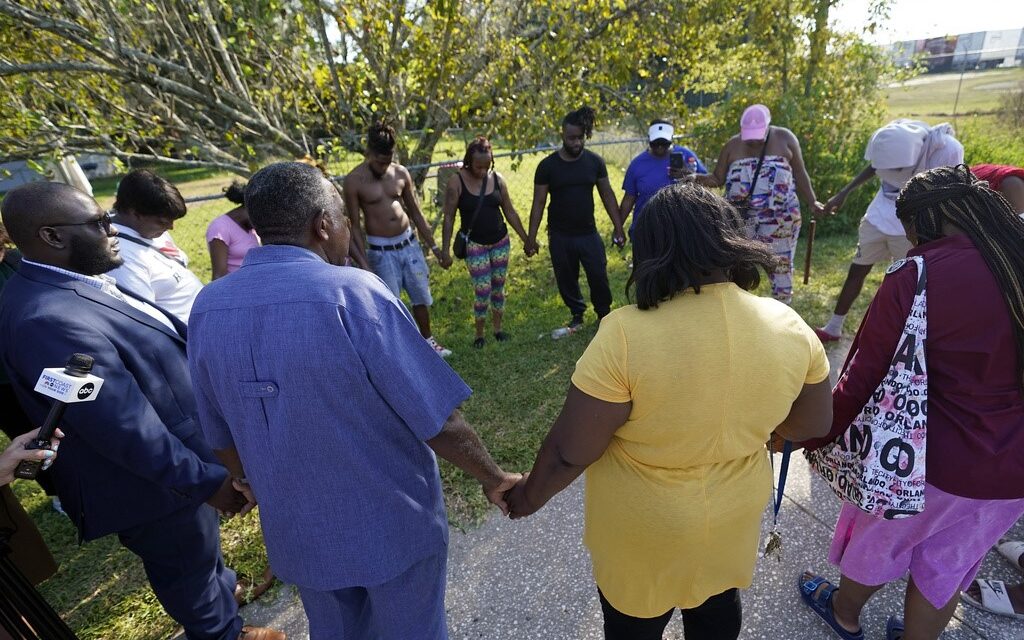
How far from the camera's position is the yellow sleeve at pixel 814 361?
136 centimetres

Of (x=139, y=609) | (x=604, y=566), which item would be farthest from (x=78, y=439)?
(x=604, y=566)

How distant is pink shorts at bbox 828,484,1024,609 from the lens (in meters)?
1.81

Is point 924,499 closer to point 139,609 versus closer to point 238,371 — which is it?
point 238,371

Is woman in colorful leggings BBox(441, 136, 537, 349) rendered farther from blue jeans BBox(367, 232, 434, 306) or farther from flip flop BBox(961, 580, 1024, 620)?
flip flop BBox(961, 580, 1024, 620)

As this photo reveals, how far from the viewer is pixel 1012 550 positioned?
245 centimetres

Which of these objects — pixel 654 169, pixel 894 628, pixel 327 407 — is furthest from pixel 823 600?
pixel 654 169

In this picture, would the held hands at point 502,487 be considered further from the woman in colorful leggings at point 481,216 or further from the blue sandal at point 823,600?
the woman in colorful leggings at point 481,216

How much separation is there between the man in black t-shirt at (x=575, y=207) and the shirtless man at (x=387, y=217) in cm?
101

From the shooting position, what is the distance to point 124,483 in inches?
72.9

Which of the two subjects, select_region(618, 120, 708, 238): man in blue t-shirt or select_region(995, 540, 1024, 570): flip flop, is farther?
select_region(618, 120, 708, 238): man in blue t-shirt

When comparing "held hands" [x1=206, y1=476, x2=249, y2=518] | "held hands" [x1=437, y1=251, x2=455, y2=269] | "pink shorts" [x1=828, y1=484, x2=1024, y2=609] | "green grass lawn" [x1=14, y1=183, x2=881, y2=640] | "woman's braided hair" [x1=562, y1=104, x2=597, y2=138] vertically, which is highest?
"woman's braided hair" [x1=562, y1=104, x2=597, y2=138]

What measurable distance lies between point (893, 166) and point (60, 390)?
4557mm

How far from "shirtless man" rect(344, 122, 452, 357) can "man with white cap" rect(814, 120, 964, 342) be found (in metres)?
3.32

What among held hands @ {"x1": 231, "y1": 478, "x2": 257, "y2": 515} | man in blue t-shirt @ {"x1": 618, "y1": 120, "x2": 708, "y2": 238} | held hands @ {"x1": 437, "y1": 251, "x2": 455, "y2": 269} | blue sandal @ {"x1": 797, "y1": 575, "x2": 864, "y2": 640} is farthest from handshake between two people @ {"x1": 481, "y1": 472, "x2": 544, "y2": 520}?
man in blue t-shirt @ {"x1": 618, "y1": 120, "x2": 708, "y2": 238}
